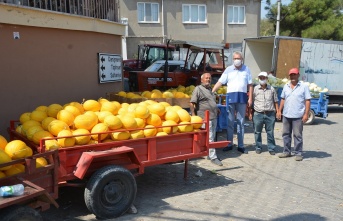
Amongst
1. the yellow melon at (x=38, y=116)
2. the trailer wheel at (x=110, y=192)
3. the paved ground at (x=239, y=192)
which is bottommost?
the paved ground at (x=239, y=192)

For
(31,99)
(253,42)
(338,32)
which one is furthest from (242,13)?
(31,99)

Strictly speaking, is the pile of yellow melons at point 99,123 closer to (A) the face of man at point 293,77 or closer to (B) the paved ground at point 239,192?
(B) the paved ground at point 239,192

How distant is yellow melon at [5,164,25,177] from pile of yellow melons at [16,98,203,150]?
1.36 ft

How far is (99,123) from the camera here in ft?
15.5

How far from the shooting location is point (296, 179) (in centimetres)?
629

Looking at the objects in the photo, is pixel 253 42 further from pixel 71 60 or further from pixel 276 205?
pixel 276 205

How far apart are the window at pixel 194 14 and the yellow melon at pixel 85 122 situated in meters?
24.6

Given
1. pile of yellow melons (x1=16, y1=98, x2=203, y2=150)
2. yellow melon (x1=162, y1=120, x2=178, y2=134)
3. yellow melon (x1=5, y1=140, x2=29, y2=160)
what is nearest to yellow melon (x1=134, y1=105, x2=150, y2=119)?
pile of yellow melons (x1=16, y1=98, x2=203, y2=150)

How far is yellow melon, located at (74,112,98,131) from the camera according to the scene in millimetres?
4602

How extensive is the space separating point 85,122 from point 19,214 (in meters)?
1.49

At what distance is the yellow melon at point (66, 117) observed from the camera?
15.5ft

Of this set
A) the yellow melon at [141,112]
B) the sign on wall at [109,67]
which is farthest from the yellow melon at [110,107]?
the sign on wall at [109,67]

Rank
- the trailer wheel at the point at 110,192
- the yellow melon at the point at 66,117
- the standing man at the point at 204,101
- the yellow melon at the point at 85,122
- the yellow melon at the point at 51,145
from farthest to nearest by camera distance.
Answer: the standing man at the point at 204,101, the yellow melon at the point at 66,117, the yellow melon at the point at 85,122, the trailer wheel at the point at 110,192, the yellow melon at the point at 51,145

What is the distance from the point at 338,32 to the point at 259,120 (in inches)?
966
